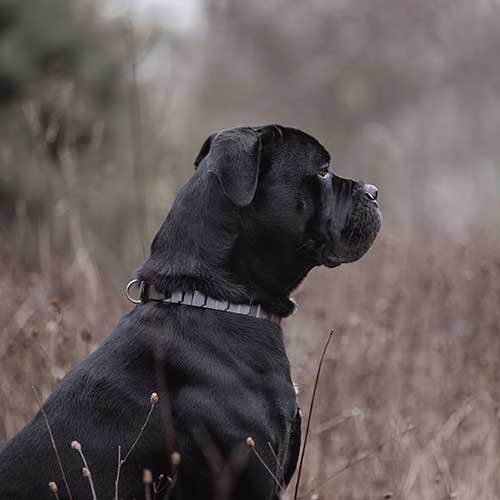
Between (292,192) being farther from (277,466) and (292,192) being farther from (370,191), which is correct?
(277,466)

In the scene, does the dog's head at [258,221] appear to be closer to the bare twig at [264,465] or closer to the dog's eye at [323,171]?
the dog's eye at [323,171]

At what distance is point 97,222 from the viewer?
8016mm

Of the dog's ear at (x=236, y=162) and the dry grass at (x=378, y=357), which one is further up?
the dog's ear at (x=236, y=162)

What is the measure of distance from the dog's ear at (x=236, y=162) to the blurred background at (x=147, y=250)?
0.34m

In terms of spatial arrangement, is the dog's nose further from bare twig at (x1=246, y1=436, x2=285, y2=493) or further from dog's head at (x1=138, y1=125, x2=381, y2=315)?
bare twig at (x1=246, y1=436, x2=285, y2=493)

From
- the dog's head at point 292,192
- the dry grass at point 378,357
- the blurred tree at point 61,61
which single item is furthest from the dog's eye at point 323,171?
the blurred tree at point 61,61

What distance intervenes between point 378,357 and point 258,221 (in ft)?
6.44

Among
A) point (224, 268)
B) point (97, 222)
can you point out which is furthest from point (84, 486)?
point (97, 222)

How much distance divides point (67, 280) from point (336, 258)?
3.07 metres

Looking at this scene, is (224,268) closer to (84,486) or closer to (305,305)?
(84,486)

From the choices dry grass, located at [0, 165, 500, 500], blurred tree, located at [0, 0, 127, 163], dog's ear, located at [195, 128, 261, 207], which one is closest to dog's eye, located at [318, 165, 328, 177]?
dog's ear, located at [195, 128, 261, 207]

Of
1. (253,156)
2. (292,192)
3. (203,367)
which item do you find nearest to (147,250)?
(292,192)

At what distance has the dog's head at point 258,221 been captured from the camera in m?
3.17

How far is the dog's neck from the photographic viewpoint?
10.3 ft
